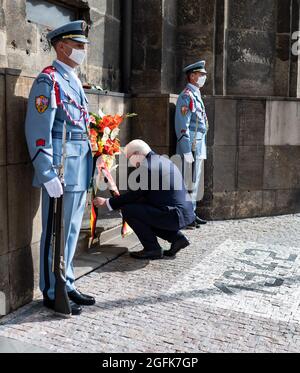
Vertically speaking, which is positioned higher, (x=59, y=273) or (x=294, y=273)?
(x=59, y=273)

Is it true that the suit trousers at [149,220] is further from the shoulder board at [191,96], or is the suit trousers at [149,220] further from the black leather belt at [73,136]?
the shoulder board at [191,96]

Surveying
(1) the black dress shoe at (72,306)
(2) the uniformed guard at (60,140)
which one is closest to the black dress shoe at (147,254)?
(2) the uniformed guard at (60,140)

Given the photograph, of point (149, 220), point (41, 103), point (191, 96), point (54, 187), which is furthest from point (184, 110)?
point (54, 187)

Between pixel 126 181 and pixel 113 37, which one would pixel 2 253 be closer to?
pixel 126 181

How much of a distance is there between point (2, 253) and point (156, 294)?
4.72ft

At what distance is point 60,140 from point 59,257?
2.94ft

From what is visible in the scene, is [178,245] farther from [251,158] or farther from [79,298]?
[251,158]

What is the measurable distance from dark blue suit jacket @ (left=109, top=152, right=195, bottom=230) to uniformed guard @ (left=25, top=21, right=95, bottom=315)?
133 cm

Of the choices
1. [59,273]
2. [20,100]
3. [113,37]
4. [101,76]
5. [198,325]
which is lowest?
[198,325]

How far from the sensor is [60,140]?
395 cm

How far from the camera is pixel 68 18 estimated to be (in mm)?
6781

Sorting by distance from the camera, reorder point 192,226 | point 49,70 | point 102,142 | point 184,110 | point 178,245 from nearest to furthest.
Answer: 1. point 49,70
2. point 102,142
3. point 178,245
4. point 184,110
5. point 192,226
